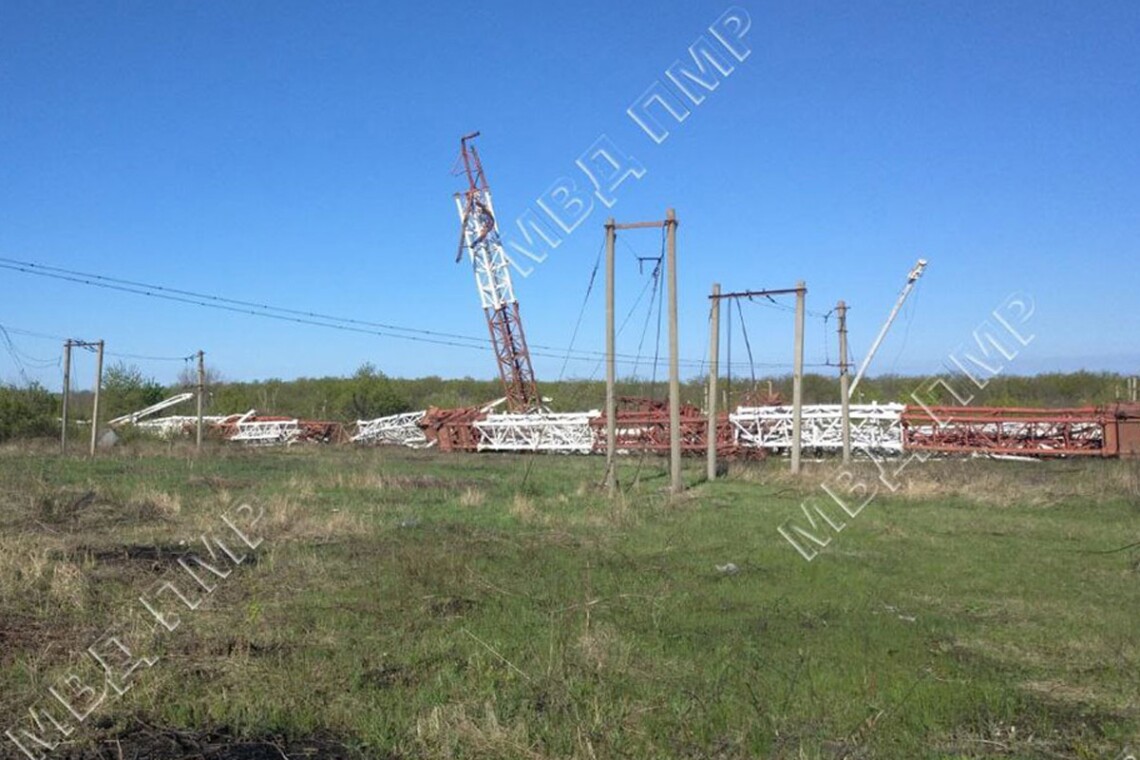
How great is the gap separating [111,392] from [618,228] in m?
38.7

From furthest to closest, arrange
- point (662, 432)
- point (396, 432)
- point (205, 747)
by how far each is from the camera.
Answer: point (396, 432)
point (662, 432)
point (205, 747)

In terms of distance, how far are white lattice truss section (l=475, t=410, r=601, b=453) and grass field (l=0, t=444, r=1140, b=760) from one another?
2409 centimetres

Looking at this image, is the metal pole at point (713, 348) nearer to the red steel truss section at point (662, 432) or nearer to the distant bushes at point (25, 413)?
the red steel truss section at point (662, 432)

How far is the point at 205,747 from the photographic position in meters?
5.09

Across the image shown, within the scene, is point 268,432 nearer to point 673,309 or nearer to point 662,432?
point 662,432

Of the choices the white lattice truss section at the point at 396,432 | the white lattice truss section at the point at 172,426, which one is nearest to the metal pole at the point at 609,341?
the white lattice truss section at the point at 396,432

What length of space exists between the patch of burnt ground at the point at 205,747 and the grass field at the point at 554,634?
2cm

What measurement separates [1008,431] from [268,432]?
37.1 meters

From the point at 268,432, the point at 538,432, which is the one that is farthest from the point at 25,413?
the point at 538,432

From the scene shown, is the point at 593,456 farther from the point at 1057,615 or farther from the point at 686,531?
the point at 1057,615

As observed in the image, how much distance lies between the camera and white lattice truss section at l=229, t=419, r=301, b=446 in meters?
51.2

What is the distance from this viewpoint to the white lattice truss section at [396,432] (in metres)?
47.9

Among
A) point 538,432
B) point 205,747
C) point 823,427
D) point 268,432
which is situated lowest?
point 205,747

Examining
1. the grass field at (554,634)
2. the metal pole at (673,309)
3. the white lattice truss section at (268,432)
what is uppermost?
the metal pole at (673,309)
